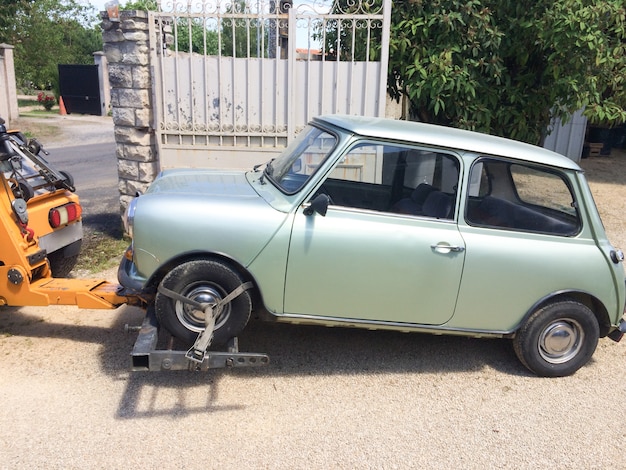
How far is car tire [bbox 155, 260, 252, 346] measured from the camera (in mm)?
3764

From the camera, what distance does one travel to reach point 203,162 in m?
6.95

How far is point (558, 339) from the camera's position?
434 centimetres

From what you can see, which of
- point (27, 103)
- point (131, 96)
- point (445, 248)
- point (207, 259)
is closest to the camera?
point (207, 259)

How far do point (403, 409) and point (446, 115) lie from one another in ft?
15.9

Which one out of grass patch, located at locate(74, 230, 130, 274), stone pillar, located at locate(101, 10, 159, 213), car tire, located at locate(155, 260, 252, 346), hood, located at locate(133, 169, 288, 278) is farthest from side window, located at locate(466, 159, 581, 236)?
stone pillar, located at locate(101, 10, 159, 213)

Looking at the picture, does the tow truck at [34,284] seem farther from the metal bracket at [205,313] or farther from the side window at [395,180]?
the side window at [395,180]

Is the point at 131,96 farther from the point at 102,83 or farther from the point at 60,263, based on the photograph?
the point at 102,83

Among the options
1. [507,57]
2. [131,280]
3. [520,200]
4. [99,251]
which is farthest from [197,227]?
[507,57]

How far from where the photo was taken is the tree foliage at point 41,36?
2888cm

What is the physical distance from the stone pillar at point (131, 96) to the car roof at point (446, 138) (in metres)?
3.30

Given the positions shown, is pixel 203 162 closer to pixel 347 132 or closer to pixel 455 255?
pixel 347 132

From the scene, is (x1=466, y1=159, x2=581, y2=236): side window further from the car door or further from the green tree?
the green tree

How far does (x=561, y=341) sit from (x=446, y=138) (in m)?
1.76

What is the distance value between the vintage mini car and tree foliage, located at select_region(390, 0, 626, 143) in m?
2.97
